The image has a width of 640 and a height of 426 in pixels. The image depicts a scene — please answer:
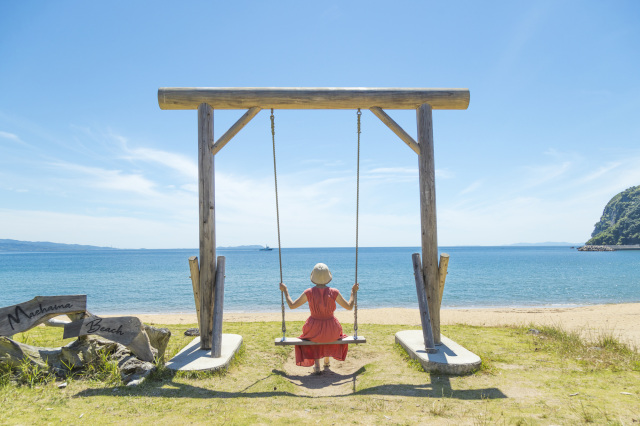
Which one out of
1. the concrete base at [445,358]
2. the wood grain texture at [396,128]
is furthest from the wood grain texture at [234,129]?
the concrete base at [445,358]

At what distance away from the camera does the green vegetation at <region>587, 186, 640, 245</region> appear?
94688 millimetres

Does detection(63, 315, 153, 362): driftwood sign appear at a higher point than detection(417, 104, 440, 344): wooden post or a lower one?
lower

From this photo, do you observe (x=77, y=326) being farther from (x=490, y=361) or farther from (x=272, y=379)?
(x=490, y=361)

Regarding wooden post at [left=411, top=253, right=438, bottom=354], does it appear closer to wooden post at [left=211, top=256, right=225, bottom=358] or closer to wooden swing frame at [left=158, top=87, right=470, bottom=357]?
wooden swing frame at [left=158, top=87, right=470, bottom=357]

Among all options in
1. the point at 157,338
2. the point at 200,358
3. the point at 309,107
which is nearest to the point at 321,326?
the point at 200,358

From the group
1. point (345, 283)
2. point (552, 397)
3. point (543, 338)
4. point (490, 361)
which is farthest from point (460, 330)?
point (345, 283)

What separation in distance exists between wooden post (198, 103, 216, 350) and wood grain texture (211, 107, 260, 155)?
0.28ft

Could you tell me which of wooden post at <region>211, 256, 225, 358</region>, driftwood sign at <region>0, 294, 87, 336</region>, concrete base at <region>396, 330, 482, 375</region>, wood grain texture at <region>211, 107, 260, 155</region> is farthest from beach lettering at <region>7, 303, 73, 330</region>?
concrete base at <region>396, 330, 482, 375</region>

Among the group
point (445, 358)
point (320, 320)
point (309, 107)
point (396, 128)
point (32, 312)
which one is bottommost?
point (445, 358)

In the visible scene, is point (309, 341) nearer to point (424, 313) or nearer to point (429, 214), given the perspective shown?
point (424, 313)

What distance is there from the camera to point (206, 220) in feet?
17.4

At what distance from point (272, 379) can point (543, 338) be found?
4688mm

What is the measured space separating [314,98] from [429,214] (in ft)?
7.75

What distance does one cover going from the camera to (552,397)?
3.74 metres
